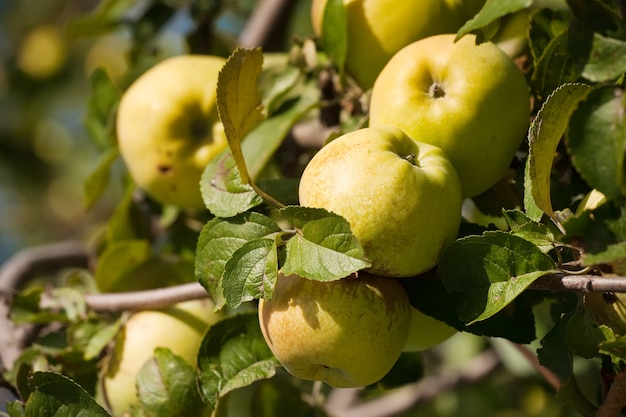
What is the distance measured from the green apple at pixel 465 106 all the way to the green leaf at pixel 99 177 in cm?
58

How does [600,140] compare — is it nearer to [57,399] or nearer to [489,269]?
[489,269]

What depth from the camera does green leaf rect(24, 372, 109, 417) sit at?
0.80 m

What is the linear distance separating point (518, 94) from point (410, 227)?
20cm

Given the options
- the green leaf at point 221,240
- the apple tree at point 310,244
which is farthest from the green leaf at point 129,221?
the green leaf at point 221,240

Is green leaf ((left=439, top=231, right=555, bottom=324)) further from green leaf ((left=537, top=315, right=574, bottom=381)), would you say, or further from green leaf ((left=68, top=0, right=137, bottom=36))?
green leaf ((left=68, top=0, right=137, bottom=36))

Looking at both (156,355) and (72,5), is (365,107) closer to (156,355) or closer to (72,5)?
(156,355)

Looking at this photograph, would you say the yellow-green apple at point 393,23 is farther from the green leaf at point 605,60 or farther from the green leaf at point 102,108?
the green leaf at point 102,108

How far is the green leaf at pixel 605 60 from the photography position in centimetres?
77

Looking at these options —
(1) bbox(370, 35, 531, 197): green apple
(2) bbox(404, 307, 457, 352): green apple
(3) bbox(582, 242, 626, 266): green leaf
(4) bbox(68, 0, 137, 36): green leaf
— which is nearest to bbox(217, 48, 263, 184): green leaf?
(1) bbox(370, 35, 531, 197): green apple

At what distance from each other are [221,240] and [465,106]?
265 millimetres

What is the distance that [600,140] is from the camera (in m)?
0.60

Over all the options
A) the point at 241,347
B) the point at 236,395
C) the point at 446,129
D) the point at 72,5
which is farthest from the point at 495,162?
the point at 72,5

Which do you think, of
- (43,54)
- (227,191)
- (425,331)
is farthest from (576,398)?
(43,54)

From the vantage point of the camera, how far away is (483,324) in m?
0.75
